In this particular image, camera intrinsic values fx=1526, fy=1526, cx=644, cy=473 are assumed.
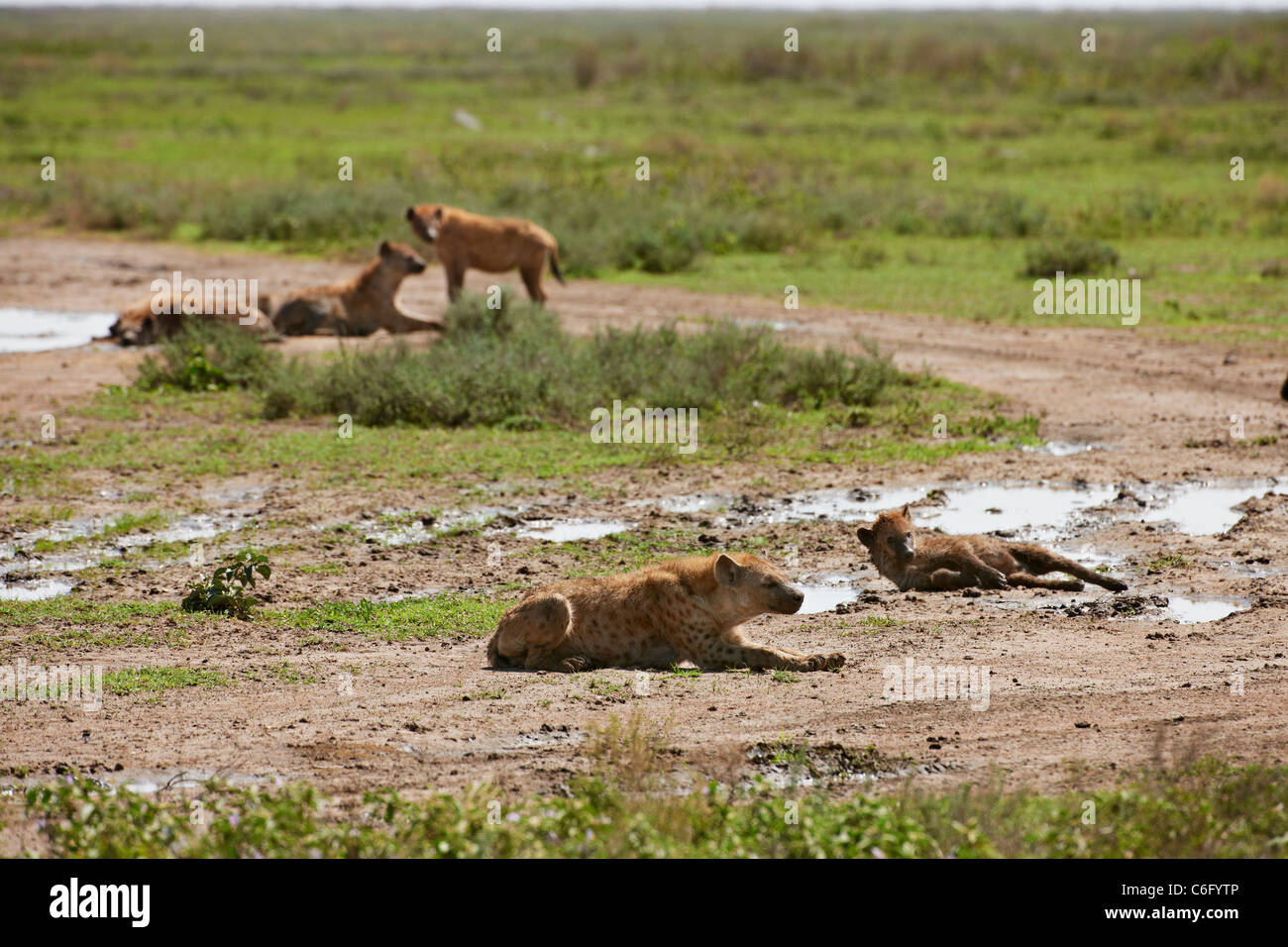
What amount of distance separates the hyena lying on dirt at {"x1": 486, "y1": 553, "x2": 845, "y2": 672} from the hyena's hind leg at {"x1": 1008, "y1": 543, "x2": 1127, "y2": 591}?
2.15 meters

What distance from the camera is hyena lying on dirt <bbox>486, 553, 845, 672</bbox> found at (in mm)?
7949

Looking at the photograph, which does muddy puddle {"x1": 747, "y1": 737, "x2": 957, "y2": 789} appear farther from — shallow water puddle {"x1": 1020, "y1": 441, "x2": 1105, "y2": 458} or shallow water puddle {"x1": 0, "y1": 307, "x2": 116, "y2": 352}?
shallow water puddle {"x1": 0, "y1": 307, "x2": 116, "y2": 352}

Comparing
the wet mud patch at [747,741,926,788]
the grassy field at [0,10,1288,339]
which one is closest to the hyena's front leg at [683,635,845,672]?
the wet mud patch at [747,741,926,788]

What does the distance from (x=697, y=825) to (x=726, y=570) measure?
238 centimetres

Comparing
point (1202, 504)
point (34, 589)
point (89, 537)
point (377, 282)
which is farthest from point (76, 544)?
point (377, 282)

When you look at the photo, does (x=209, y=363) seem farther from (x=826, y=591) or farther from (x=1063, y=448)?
(x=826, y=591)

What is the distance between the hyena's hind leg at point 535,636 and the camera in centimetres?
801

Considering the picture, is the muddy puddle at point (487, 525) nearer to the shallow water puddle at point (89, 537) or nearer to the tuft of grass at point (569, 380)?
the shallow water puddle at point (89, 537)

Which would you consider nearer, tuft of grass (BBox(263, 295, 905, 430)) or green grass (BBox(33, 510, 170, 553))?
green grass (BBox(33, 510, 170, 553))

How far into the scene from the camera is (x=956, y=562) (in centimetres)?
948

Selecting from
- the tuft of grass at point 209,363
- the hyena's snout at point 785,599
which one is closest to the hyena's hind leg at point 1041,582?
the hyena's snout at point 785,599

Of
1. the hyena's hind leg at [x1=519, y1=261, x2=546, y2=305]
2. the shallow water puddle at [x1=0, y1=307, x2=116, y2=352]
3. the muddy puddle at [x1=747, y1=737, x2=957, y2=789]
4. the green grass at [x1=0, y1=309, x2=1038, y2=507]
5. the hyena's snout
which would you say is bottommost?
the muddy puddle at [x1=747, y1=737, x2=957, y2=789]

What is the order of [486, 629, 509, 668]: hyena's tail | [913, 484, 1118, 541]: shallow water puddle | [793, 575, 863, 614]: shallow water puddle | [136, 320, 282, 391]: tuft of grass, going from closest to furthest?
1. [486, 629, 509, 668]: hyena's tail
2. [793, 575, 863, 614]: shallow water puddle
3. [913, 484, 1118, 541]: shallow water puddle
4. [136, 320, 282, 391]: tuft of grass

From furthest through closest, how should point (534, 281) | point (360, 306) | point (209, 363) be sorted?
point (534, 281)
point (360, 306)
point (209, 363)
